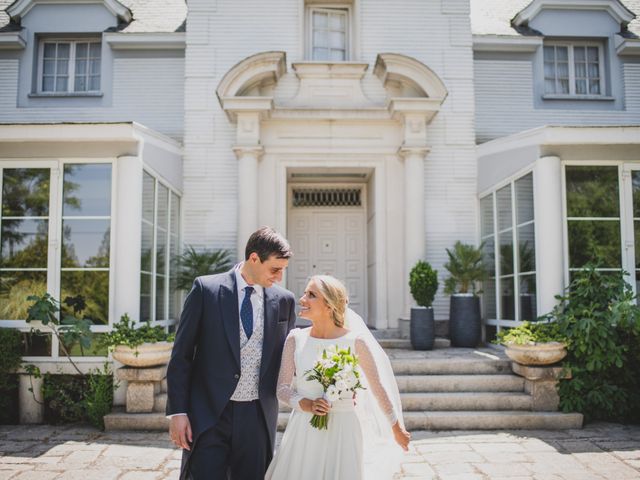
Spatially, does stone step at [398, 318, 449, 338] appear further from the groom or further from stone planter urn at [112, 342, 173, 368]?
the groom

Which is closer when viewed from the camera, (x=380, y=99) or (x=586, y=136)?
(x=586, y=136)

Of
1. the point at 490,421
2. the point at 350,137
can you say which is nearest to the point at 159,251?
the point at 350,137

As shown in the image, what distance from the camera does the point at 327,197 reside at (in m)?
11.1

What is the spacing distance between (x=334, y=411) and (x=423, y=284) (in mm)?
5556

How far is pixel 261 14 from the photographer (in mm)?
10117

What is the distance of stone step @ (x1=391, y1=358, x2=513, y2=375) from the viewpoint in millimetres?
7242

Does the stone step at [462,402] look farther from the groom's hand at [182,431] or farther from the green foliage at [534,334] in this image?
the groom's hand at [182,431]

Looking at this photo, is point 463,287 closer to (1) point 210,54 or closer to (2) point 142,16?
(1) point 210,54

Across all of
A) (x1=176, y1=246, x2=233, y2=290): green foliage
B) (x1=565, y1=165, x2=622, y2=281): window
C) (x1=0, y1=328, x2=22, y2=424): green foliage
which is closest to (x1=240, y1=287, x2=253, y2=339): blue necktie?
(x1=0, y1=328, x2=22, y2=424): green foliage

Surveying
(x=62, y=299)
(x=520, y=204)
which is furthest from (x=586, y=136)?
(x=62, y=299)

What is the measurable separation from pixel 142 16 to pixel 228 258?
200 inches

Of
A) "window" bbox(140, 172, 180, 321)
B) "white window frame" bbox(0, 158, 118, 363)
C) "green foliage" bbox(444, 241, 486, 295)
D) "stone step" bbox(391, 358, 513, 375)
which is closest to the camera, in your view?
"white window frame" bbox(0, 158, 118, 363)

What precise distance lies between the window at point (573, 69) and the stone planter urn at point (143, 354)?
8302 mm

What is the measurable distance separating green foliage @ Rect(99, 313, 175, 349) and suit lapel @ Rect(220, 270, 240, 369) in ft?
12.6
